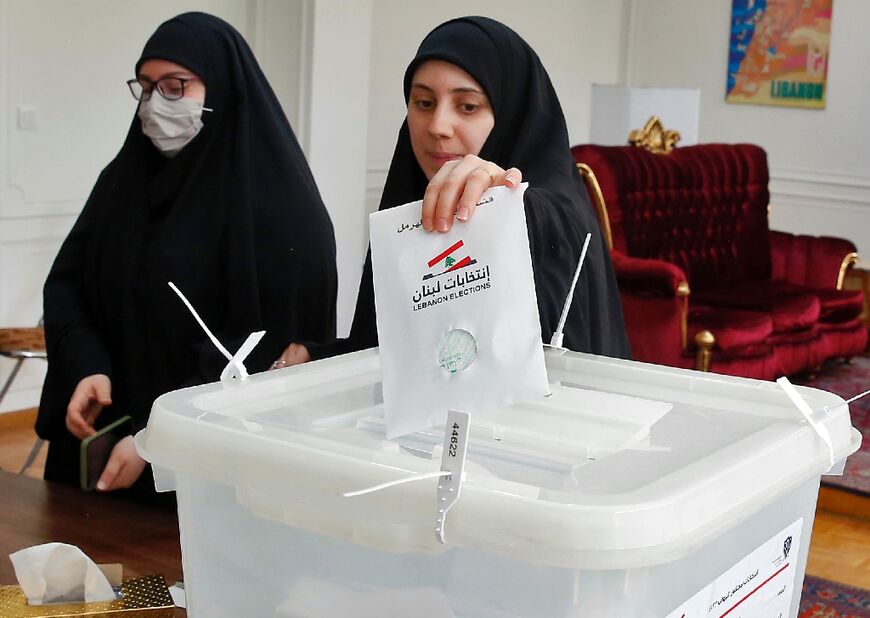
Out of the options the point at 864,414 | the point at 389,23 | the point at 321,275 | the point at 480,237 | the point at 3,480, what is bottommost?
the point at 864,414

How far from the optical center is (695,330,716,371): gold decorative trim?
5.12 metres

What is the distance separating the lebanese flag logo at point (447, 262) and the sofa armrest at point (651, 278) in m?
4.37

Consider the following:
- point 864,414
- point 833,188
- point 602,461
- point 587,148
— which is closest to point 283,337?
point 602,461

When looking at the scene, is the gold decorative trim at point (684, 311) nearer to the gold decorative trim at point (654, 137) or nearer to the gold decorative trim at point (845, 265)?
the gold decorative trim at point (654, 137)

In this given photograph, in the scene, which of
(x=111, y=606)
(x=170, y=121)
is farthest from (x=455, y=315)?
(x=170, y=121)

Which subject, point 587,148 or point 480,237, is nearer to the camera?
point 480,237

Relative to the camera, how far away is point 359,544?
708 mm

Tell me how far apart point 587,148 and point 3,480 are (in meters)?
4.26

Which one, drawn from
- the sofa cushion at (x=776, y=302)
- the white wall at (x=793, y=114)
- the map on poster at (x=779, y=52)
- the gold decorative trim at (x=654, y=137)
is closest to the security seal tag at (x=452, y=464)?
the sofa cushion at (x=776, y=302)

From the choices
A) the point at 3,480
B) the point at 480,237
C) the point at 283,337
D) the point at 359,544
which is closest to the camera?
the point at 359,544

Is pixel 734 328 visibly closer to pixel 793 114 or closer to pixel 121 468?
pixel 793 114

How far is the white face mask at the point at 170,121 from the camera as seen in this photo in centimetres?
213

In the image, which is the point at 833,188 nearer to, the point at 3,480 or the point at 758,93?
the point at 758,93

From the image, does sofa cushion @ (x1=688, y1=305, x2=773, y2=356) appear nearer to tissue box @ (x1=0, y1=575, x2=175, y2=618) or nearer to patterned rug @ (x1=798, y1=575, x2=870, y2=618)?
patterned rug @ (x1=798, y1=575, x2=870, y2=618)
